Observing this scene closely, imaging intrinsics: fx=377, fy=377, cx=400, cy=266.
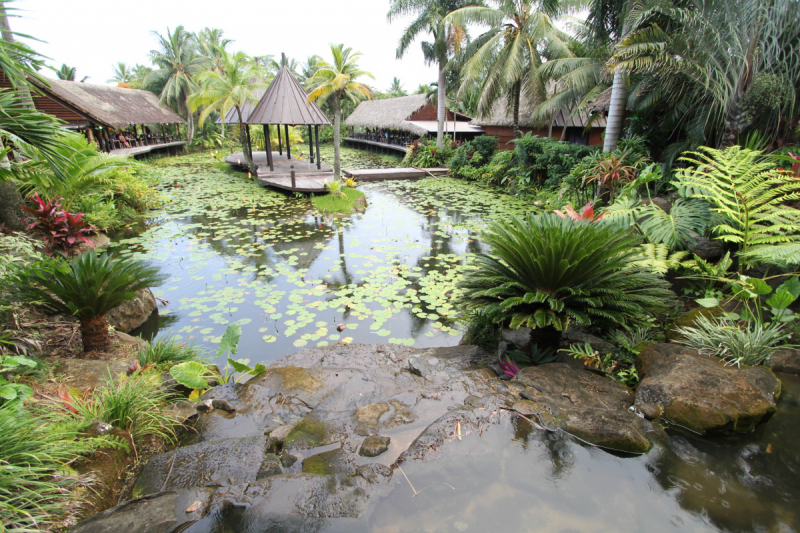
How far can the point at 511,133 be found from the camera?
62.0 feet

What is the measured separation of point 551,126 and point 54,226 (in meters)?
16.4

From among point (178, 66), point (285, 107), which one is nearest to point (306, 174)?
point (285, 107)

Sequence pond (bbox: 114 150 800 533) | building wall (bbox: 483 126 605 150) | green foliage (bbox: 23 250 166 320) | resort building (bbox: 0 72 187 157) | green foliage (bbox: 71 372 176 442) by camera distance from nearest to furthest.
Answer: pond (bbox: 114 150 800 533)
green foliage (bbox: 71 372 176 442)
green foliage (bbox: 23 250 166 320)
resort building (bbox: 0 72 187 157)
building wall (bbox: 483 126 605 150)

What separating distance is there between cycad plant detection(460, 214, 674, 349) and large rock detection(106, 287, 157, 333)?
430cm

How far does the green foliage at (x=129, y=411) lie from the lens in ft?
7.72

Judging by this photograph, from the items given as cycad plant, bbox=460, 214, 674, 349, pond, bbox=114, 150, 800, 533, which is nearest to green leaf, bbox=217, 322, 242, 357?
pond, bbox=114, 150, 800, 533

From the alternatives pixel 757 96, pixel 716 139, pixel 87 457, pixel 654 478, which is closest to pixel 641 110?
pixel 716 139

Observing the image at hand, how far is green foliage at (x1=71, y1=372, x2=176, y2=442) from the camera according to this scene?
2.35 meters

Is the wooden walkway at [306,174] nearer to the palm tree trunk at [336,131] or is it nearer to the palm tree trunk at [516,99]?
the palm tree trunk at [336,131]

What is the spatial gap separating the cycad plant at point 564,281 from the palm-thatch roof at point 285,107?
1197 centimetres

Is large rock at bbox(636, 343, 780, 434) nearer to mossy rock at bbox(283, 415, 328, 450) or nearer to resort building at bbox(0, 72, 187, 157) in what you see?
mossy rock at bbox(283, 415, 328, 450)

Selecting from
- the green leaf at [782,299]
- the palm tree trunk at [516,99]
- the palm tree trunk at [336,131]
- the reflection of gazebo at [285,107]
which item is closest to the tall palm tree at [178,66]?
the reflection of gazebo at [285,107]

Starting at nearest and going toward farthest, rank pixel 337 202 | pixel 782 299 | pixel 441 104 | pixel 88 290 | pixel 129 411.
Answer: pixel 129 411
pixel 782 299
pixel 88 290
pixel 337 202
pixel 441 104

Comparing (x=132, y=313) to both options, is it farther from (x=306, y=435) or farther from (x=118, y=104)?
(x=118, y=104)
